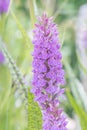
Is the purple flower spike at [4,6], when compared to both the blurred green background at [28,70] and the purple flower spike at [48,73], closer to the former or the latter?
the blurred green background at [28,70]

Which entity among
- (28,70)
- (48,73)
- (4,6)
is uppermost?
(4,6)

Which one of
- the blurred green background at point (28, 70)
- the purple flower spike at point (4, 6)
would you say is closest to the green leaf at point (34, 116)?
the blurred green background at point (28, 70)

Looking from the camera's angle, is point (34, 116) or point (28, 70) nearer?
point (34, 116)

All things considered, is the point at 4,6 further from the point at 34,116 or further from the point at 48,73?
the point at 48,73

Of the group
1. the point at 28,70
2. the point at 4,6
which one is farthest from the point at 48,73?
the point at 4,6

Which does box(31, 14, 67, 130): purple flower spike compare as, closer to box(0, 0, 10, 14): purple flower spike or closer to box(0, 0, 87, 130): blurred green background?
box(0, 0, 87, 130): blurred green background

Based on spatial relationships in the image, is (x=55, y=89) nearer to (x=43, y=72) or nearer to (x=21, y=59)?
(x=43, y=72)

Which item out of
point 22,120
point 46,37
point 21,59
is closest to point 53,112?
point 46,37
